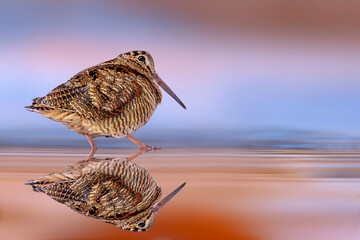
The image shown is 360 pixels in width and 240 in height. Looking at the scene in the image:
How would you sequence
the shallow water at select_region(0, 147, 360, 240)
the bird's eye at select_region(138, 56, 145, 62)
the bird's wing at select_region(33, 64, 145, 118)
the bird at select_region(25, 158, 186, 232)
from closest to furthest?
the shallow water at select_region(0, 147, 360, 240) < the bird at select_region(25, 158, 186, 232) < the bird's wing at select_region(33, 64, 145, 118) < the bird's eye at select_region(138, 56, 145, 62)

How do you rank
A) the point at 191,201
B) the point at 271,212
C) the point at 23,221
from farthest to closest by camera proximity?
the point at 191,201
the point at 271,212
the point at 23,221

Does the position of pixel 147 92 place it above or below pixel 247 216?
above

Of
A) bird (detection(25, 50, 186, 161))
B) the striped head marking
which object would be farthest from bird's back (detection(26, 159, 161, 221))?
the striped head marking

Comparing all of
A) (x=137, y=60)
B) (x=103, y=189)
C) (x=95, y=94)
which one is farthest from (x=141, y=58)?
(x=103, y=189)

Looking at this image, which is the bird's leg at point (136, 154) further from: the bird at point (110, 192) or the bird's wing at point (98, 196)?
the bird's wing at point (98, 196)

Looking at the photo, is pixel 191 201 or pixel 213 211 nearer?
pixel 213 211

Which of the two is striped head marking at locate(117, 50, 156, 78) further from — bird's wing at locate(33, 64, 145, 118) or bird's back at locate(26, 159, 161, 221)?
bird's back at locate(26, 159, 161, 221)

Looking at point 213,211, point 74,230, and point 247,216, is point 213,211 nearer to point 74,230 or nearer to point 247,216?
point 247,216

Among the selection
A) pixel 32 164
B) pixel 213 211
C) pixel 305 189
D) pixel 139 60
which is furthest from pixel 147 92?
pixel 213 211
